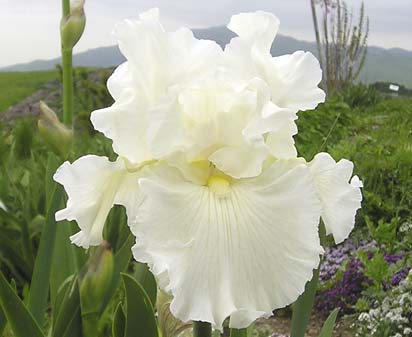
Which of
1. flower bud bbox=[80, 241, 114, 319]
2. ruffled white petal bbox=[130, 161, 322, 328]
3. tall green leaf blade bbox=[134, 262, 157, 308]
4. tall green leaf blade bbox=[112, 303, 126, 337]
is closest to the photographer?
ruffled white petal bbox=[130, 161, 322, 328]

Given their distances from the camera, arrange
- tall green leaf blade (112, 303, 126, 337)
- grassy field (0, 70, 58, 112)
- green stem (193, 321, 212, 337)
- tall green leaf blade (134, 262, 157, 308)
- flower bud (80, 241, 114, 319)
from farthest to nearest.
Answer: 1. grassy field (0, 70, 58, 112)
2. tall green leaf blade (134, 262, 157, 308)
3. tall green leaf blade (112, 303, 126, 337)
4. flower bud (80, 241, 114, 319)
5. green stem (193, 321, 212, 337)

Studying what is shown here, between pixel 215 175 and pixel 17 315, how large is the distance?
46 centimetres

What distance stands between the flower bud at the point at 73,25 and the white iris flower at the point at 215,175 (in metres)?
0.49

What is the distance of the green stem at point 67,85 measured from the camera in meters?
1.41

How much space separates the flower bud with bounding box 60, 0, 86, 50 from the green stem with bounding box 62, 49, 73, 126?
0.07 feet

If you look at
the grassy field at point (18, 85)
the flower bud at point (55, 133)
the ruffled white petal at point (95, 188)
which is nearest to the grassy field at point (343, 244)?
the flower bud at point (55, 133)

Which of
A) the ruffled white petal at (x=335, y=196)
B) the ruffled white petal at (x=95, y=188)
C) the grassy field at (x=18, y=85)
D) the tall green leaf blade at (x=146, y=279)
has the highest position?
the ruffled white petal at (x=95, y=188)

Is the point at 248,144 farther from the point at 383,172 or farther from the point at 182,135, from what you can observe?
the point at 383,172

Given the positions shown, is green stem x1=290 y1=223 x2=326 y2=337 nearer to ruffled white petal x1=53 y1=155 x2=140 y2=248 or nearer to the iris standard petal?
the iris standard petal

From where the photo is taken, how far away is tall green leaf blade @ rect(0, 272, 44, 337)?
117cm

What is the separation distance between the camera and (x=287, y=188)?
0.90 m

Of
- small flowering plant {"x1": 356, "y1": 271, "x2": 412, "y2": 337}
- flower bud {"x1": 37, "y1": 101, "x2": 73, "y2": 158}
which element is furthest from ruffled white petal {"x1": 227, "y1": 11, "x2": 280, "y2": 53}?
Answer: small flowering plant {"x1": 356, "y1": 271, "x2": 412, "y2": 337}

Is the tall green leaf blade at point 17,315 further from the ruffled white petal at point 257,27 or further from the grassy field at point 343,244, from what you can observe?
the ruffled white petal at point 257,27

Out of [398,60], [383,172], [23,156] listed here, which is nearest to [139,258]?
[383,172]
